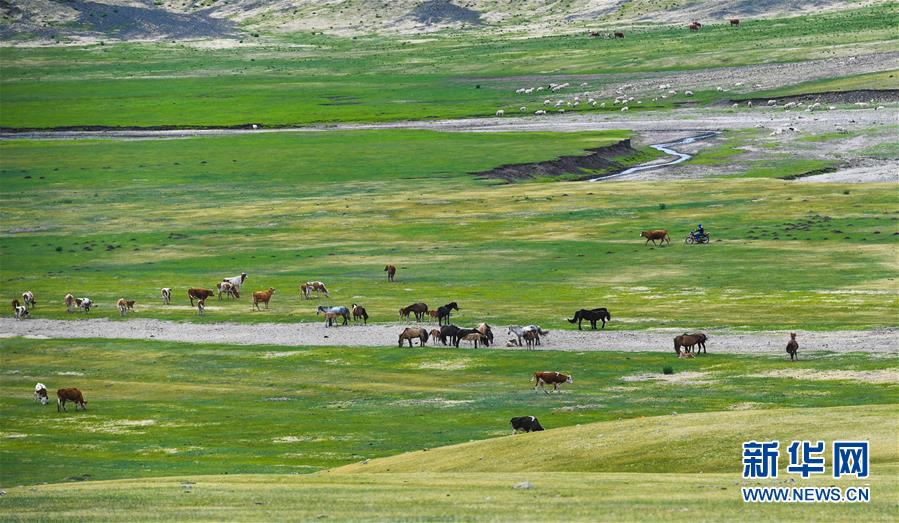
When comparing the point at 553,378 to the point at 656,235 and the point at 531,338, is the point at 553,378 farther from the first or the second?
the point at 656,235

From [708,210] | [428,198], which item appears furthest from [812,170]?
[428,198]

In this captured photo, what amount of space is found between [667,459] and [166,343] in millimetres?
34271

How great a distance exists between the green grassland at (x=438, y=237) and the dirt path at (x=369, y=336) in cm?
196

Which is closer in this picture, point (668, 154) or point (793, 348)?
point (793, 348)

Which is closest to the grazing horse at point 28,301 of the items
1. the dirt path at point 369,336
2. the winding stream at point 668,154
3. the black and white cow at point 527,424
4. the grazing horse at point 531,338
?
the dirt path at point 369,336

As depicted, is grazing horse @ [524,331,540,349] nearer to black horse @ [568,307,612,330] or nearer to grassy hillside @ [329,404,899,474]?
black horse @ [568,307,612,330]

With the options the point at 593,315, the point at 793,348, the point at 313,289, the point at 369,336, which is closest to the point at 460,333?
the point at 369,336

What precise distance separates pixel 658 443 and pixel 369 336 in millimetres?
28913

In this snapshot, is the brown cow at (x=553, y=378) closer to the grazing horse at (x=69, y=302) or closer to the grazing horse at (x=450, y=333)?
the grazing horse at (x=450, y=333)

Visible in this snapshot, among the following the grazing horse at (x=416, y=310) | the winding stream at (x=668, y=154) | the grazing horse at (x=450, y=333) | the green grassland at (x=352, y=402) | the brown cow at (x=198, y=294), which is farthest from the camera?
the winding stream at (x=668, y=154)

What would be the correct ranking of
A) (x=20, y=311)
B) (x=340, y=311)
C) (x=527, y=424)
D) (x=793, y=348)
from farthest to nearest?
(x=20, y=311) < (x=340, y=311) < (x=793, y=348) < (x=527, y=424)

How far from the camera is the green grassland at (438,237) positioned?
70250 millimetres

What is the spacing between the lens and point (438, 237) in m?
94.1

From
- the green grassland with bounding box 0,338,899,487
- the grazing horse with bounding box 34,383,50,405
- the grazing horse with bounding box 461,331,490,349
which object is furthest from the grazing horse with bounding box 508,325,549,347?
the grazing horse with bounding box 34,383,50,405
